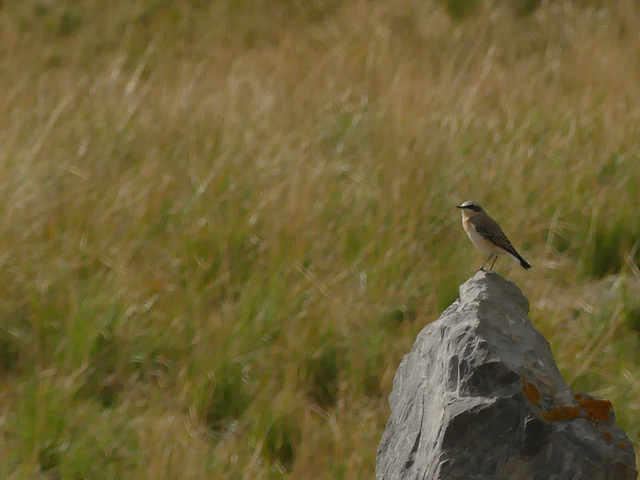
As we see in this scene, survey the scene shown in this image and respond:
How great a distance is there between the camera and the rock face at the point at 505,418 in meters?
2.58

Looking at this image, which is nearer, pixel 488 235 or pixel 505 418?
pixel 505 418

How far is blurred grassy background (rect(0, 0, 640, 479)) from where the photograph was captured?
4.07 meters

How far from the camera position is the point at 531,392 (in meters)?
2.62

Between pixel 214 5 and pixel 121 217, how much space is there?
5.84 metres

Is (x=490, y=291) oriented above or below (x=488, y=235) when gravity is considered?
above

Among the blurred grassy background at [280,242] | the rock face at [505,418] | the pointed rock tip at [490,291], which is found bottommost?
the blurred grassy background at [280,242]

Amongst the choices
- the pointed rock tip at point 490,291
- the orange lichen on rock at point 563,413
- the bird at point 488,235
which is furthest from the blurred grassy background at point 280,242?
the orange lichen on rock at point 563,413

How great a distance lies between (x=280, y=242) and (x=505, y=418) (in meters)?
2.74

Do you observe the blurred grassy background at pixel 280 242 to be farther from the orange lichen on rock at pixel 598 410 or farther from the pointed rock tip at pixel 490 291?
the orange lichen on rock at pixel 598 410

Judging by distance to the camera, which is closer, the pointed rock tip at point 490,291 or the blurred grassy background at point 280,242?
the pointed rock tip at point 490,291

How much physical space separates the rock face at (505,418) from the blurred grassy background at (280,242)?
123cm

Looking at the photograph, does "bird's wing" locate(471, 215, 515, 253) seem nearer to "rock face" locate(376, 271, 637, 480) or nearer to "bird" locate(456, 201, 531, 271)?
"bird" locate(456, 201, 531, 271)

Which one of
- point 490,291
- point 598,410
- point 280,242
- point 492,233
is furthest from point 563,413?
point 280,242

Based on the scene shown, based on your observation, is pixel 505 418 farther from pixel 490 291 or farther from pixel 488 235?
pixel 488 235
